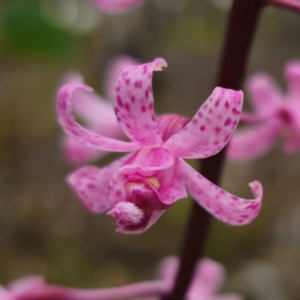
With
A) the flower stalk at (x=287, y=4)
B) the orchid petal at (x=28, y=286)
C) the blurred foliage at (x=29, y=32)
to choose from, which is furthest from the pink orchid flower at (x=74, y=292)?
the blurred foliage at (x=29, y=32)

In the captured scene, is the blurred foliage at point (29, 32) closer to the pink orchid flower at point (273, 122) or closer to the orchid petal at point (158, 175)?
the pink orchid flower at point (273, 122)

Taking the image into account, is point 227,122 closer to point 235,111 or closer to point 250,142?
point 235,111

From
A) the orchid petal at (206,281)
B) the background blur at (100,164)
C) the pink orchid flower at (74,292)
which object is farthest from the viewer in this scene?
the background blur at (100,164)

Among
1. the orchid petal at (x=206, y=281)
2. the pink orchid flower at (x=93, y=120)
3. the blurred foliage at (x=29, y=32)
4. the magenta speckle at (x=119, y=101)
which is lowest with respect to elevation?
the blurred foliage at (x=29, y=32)

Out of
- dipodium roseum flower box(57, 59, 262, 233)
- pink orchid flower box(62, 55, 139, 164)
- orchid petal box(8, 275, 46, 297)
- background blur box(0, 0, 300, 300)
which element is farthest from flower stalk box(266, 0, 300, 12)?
background blur box(0, 0, 300, 300)

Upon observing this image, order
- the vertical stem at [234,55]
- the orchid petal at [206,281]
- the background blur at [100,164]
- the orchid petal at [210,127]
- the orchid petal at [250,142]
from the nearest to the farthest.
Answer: the orchid petal at [210,127] → the vertical stem at [234,55] → the orchid petal at [250,142] → the orchid petal at [206,281] → the background blur at [100,164]

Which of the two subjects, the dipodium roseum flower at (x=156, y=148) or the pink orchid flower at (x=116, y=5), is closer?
the dipodium roseum flower at (x=156, y=148)

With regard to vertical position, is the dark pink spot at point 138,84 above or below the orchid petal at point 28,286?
above
